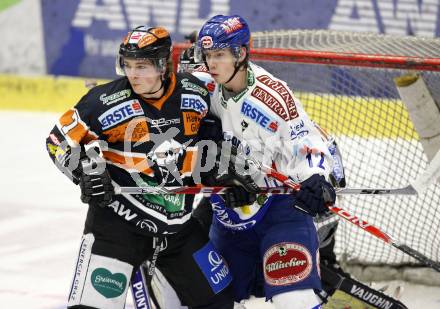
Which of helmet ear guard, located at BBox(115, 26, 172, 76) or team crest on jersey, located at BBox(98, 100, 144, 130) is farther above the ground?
helmet ear guard, located at BBox(115, 26, 172, 76)

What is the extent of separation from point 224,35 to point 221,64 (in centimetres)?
11

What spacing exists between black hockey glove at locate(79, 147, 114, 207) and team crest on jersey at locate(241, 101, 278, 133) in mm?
594

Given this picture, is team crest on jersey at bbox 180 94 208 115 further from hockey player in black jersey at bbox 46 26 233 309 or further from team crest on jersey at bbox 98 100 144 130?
team crest on jersey at bbox 98 100 144 130

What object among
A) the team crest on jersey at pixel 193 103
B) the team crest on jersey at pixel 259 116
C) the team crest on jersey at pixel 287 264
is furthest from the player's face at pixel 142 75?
the team crest on jersey at pixel 287 264

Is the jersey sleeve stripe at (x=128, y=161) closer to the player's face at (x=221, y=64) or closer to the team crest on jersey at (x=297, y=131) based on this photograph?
the player's face at (x=221, y=64)

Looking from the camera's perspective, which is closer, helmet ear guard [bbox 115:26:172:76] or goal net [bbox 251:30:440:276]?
helmet ear guard [bbox 115:26:172:76]

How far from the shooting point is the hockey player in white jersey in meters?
3.49

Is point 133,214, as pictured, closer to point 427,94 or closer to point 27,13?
point 427,94

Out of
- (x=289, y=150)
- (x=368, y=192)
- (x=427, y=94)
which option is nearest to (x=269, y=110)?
(x=289, y=150)

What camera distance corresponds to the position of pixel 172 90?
11.4 ft

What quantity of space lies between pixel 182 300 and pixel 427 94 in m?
1.58

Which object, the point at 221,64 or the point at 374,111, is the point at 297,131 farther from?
the point at 374,111

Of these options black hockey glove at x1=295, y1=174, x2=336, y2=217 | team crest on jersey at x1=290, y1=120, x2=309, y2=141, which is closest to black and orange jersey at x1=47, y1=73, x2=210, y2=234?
team crest on jersey at x1=290, y1=120, x2=309, y2=141

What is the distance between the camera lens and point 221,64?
358 cm
